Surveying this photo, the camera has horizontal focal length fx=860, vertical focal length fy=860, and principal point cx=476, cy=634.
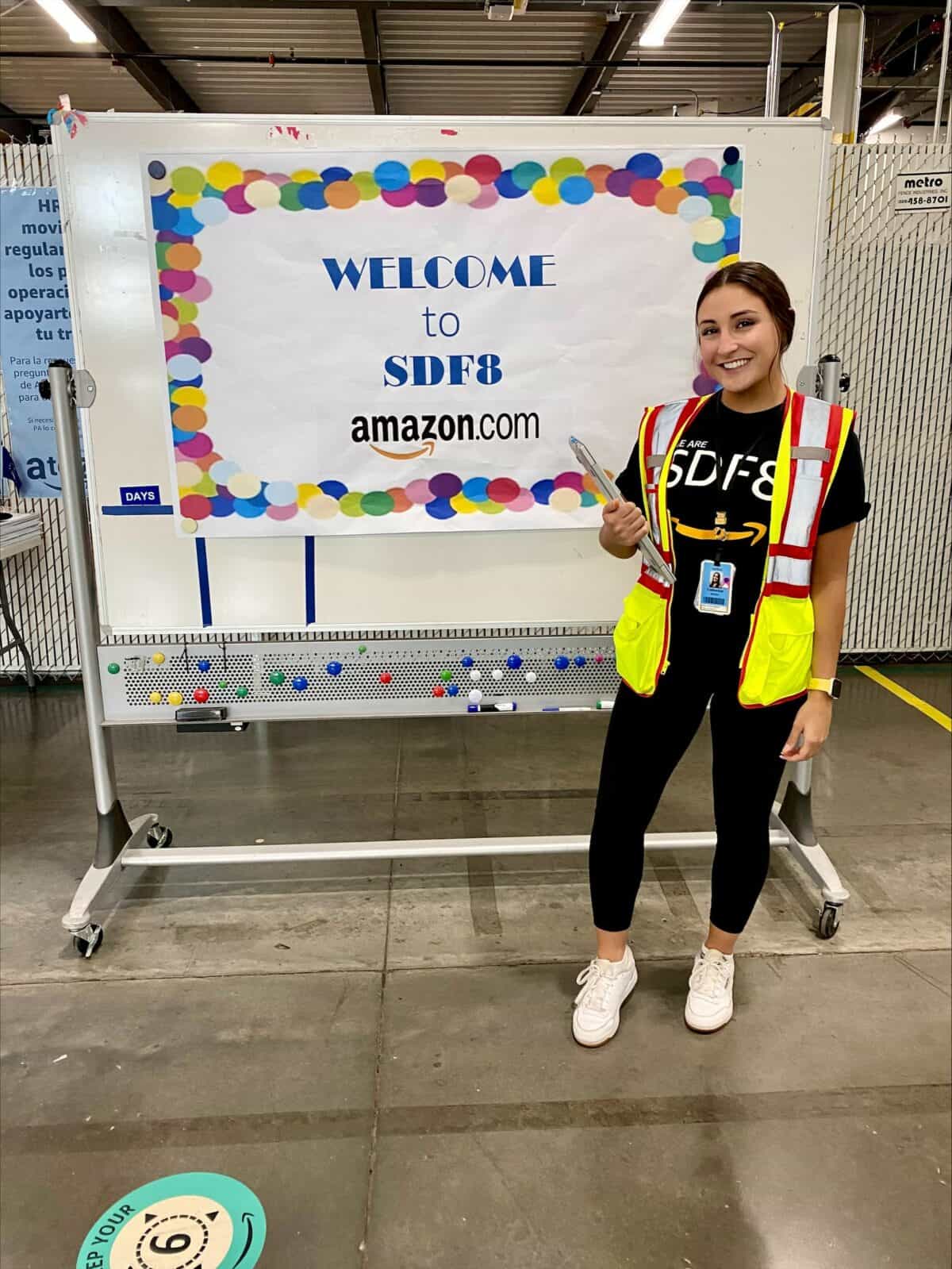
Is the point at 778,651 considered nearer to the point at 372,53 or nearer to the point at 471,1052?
the point at 471,1052

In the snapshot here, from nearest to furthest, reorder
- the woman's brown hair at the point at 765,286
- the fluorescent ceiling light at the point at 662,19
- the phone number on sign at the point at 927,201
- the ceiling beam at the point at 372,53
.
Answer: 1. the woman's brown hair at the point at 765,286
2. the phone number on sign at the point at 927,201
3. the fluorescent ceiling light at the point at 662,19
4. the ceiling beam at the point at 372,53

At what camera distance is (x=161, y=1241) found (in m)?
1.63

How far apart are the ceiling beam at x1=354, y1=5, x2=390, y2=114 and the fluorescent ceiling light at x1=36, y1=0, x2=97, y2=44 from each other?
1.64 m

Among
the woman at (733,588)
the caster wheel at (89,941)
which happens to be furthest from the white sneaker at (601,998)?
the caster wheel at (89,941)

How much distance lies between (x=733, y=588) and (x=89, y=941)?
2062 mm

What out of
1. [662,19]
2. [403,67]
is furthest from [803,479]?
[403,67]

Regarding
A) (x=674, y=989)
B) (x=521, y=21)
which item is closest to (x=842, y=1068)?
(x=674, y=989)

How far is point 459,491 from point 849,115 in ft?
11.4

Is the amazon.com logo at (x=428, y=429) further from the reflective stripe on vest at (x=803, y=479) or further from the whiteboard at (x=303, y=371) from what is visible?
the reflective stripe on vest at (x=803, y=479)

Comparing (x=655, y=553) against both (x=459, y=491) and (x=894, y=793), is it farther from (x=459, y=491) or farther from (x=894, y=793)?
(x=894, y=793)

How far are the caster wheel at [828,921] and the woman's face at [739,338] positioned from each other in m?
1.59

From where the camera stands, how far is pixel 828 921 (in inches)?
100

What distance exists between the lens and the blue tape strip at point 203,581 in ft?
7.91

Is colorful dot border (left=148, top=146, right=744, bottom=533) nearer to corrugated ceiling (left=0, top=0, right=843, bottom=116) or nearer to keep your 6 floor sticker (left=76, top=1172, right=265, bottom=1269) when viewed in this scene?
keep your 6 floor sticker (left=76, top=1172, right=265, bottom=1269)
